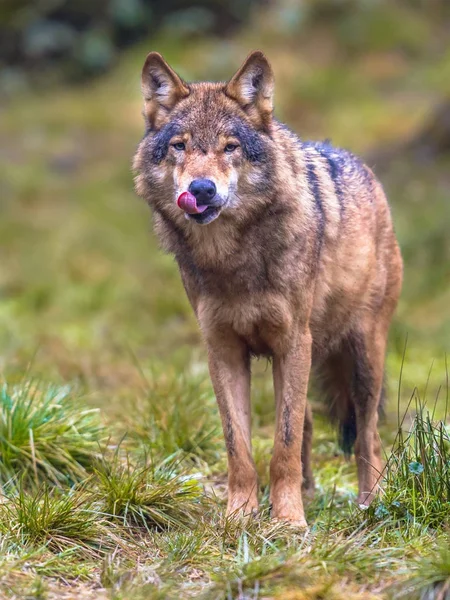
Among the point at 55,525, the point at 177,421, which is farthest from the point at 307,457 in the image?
the point at 55,525

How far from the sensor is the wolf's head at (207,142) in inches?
201

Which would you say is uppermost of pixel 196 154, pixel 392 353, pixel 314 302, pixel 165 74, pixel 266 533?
pixel 165 74

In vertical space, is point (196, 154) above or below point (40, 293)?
above

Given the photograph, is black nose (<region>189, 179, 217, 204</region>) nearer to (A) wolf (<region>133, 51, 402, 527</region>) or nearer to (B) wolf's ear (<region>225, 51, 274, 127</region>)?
(A) wolf (<region>133, 51, 402, 527</region>)

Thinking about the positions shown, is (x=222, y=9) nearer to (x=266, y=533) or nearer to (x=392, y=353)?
(x=392, y=353)

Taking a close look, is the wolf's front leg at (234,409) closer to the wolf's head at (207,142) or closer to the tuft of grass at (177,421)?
the tuft of grass at (177,421)

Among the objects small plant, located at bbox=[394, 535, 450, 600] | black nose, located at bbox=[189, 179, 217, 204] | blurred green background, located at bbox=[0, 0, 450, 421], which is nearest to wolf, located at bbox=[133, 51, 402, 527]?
black nose, located at bbox=[189, 179, 217, 204]

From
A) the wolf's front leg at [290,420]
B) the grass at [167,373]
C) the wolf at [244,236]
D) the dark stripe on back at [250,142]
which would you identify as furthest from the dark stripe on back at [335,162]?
the grass at [167,373]

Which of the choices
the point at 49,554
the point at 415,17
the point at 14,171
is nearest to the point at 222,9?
the point at 415,17

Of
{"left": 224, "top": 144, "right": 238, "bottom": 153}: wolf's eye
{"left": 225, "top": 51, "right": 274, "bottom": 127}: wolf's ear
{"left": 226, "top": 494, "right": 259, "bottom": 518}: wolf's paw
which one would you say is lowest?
{"left": 226, "top": 494, "right": 259, "bottom": 518}: wolf's paw

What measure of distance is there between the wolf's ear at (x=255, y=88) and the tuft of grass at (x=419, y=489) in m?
1.92

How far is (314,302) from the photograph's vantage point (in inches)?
227

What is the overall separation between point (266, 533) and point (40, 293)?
764cm

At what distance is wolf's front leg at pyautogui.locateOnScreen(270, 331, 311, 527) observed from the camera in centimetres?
546
